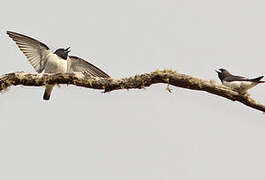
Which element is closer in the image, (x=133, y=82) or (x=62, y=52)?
(x=133, y=82)

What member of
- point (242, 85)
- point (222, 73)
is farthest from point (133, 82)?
point (222, 73)

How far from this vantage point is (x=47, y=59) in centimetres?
1023

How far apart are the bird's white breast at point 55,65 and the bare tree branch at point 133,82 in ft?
8.85

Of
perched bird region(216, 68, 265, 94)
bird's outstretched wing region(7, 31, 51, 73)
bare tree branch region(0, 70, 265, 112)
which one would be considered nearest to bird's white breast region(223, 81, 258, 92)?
perched bird region(216, 68, 265, 94)

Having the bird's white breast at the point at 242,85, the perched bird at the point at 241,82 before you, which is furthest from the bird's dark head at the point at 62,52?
the bird's white breast at the point at 242,85

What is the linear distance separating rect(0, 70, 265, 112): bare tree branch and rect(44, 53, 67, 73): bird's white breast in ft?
8.85

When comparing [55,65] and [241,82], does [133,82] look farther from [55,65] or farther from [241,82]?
[55,65]

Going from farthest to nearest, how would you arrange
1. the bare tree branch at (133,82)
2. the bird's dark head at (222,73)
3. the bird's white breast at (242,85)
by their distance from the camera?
the bird's dark head at (222,73)
the bird's white breast at (242,85)
the bare tree branch at (133,82)

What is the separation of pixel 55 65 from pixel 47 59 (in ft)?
1.26

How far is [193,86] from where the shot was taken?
6633 mm

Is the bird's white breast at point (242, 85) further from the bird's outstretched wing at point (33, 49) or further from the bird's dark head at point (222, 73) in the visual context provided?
the bird's outstretched wing at point (33, 49)

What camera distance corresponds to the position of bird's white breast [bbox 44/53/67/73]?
32.7 ft

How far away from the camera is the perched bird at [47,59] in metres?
9.98

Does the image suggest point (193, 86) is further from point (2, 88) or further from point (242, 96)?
point (2, 88)
